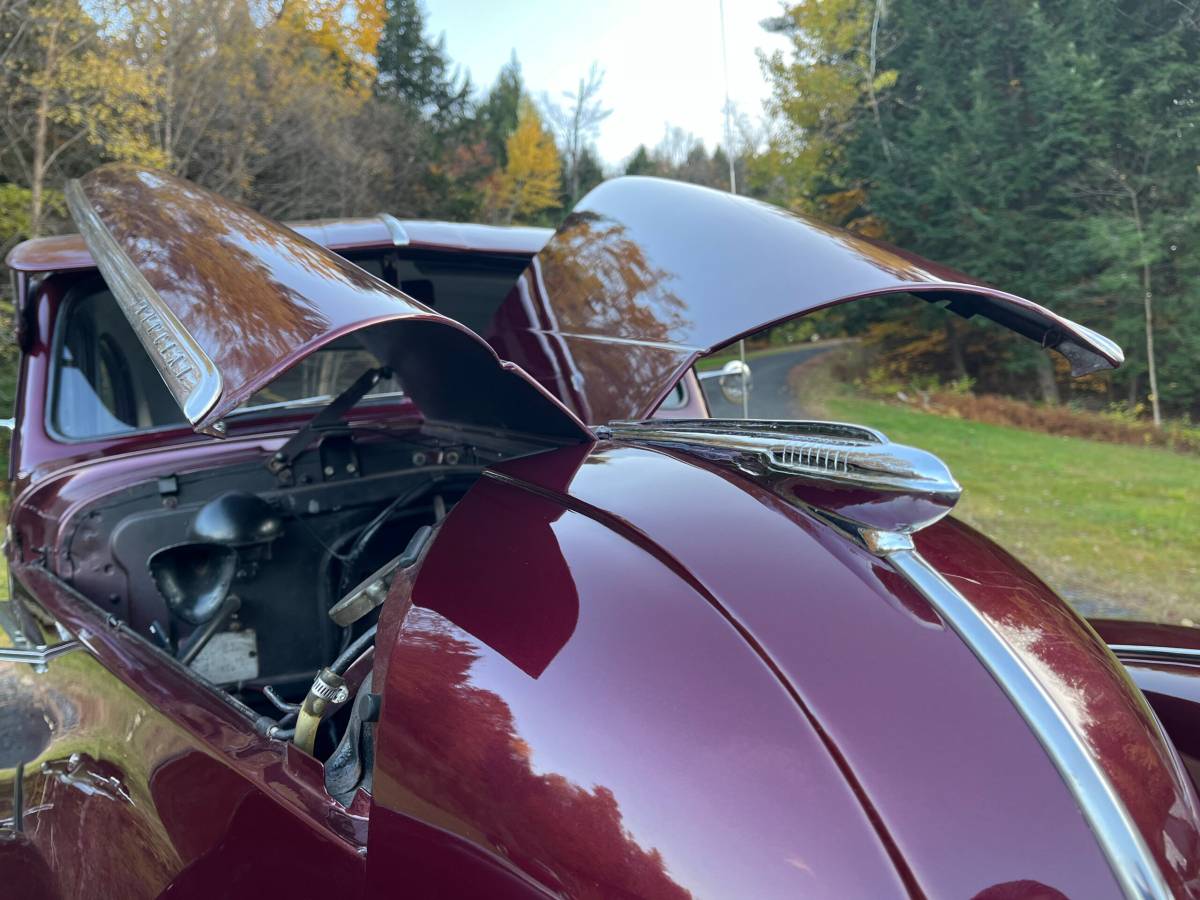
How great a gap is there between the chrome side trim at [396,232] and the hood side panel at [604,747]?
190cm

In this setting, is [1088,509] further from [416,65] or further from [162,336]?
[416,65]

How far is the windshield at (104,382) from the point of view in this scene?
2.75 m

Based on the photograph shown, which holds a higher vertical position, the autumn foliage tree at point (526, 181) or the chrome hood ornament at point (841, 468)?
the autumn foliage tree at point (526, 181)

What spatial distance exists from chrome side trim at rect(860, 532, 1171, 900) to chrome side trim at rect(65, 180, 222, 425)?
0.89 metres

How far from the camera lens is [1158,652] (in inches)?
69.0

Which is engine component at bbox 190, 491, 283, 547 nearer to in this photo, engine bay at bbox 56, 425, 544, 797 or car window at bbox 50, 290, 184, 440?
engine bay at bbox 56, 425, 544, 797

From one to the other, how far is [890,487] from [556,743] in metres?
0.52

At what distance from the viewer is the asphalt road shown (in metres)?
15.1

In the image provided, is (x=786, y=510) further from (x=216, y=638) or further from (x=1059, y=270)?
(x=1059, y=270)

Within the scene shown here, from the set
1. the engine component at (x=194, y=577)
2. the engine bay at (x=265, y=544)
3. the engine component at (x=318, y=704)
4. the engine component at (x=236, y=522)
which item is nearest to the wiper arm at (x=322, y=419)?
the engine bay at (x=265, y=544)

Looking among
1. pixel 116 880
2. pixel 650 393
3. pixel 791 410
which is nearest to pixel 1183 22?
pixel 791 410

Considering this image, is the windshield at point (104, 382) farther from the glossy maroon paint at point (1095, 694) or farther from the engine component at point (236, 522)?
the glossy maroon paint at point (1095, 694)

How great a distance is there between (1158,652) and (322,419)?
201 cm

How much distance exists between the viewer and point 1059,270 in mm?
18391
